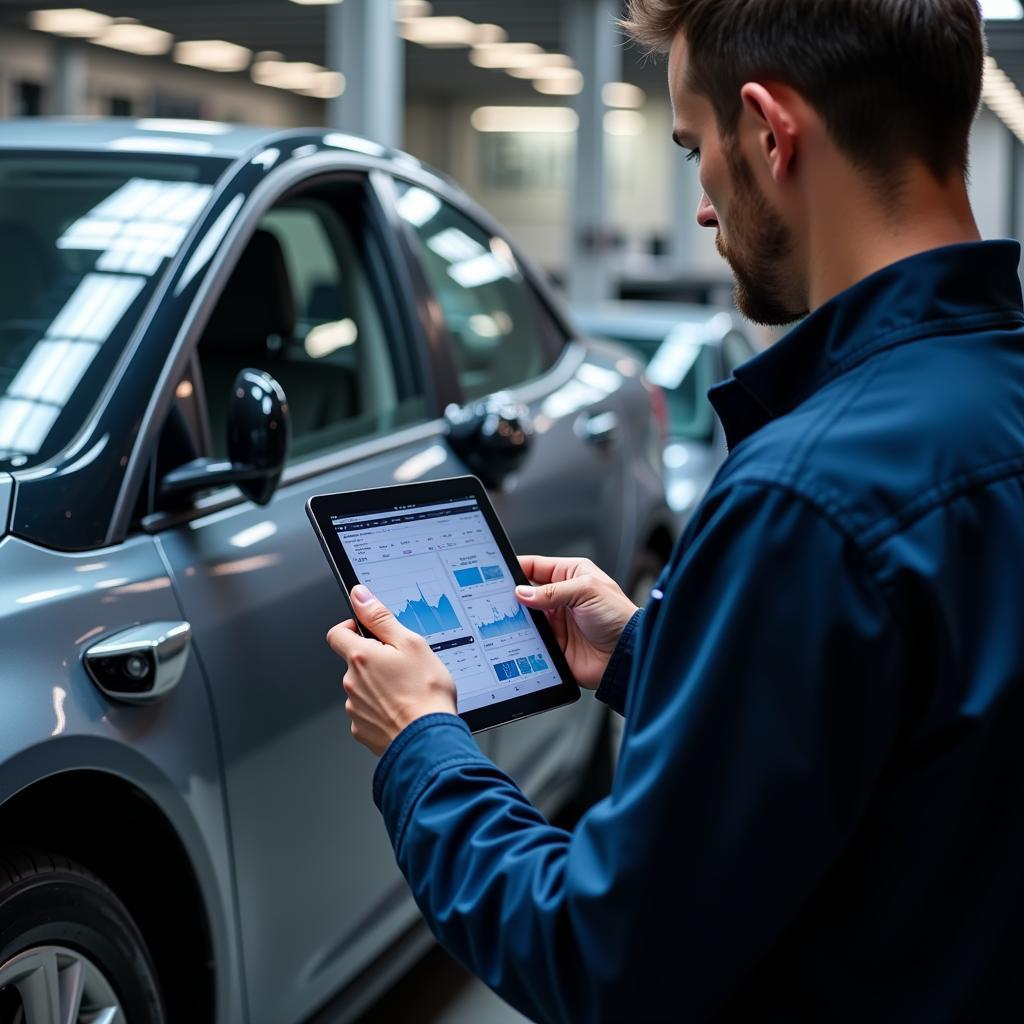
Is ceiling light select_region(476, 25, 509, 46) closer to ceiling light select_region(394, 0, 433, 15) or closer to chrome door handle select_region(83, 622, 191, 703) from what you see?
ceiling light select_region(394, 0, 433, 15)

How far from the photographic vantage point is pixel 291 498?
2.27 metres

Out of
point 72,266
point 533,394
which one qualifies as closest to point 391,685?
point 72,266

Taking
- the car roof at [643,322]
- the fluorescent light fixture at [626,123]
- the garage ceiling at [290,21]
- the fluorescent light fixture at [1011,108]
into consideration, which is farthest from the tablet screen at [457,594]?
the fluorescent light fixture at [626,123]

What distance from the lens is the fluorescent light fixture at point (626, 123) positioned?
1226 inches

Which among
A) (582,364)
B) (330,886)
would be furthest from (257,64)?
(330,886)

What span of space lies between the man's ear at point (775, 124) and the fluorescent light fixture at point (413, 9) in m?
16.9

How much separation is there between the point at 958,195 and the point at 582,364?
100.0 inches

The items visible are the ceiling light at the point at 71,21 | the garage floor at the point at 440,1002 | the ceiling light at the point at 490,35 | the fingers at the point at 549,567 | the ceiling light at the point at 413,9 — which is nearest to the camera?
the fingers at the point at 549,567

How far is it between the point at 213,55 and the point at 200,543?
2299cm

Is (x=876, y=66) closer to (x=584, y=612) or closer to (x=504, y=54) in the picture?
(x=584, y=612)

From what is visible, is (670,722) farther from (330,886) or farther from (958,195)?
(330,886)

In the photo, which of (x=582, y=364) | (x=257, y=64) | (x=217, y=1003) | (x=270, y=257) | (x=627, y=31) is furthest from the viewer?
(x=257, y=64)

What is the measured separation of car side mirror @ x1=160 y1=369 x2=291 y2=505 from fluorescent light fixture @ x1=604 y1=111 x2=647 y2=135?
29.8m

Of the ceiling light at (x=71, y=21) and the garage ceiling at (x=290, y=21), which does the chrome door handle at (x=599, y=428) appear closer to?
the garage ceiling at (x=290, y=21)
